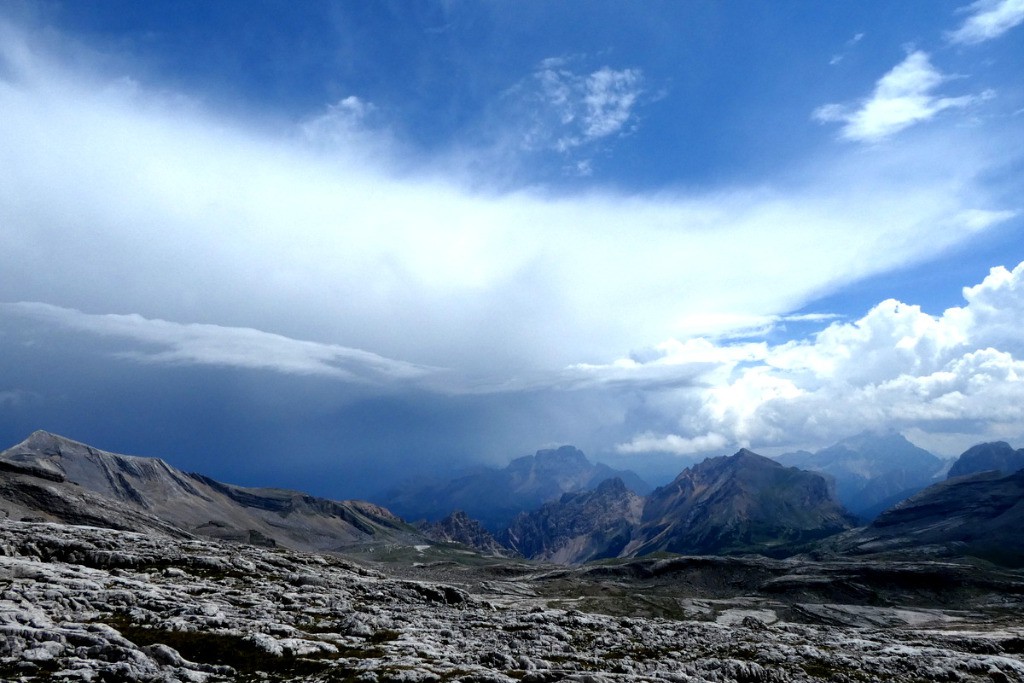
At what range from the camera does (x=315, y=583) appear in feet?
343

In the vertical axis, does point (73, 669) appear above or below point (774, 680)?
above

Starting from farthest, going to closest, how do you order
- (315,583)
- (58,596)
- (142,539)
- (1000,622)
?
(1000,622) < (142,539) < (315,583) < (58,596)

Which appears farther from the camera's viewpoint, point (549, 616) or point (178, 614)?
point (549, 616)

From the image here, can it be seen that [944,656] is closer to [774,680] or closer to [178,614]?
[774,680]

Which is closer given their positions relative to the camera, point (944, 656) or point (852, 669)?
point (852, 669)

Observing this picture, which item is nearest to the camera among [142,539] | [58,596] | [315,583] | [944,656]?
[58,596]

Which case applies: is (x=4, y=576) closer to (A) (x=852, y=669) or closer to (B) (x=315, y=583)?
(B) (x=315, y=583)

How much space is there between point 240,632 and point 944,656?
82254 millimetres

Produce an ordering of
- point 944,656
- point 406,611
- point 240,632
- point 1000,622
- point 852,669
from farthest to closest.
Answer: point 1000,622, point 406,611, point 944,656, point 852,669, point 240,632

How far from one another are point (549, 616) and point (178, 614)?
53945 millimetres

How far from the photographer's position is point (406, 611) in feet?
302

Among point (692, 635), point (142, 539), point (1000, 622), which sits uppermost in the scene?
point (142, 539)

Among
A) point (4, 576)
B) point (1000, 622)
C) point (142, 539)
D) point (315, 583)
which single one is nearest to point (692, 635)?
point (315, 583)

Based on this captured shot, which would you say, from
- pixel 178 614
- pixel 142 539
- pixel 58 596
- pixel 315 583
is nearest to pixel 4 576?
pixel 58 596
